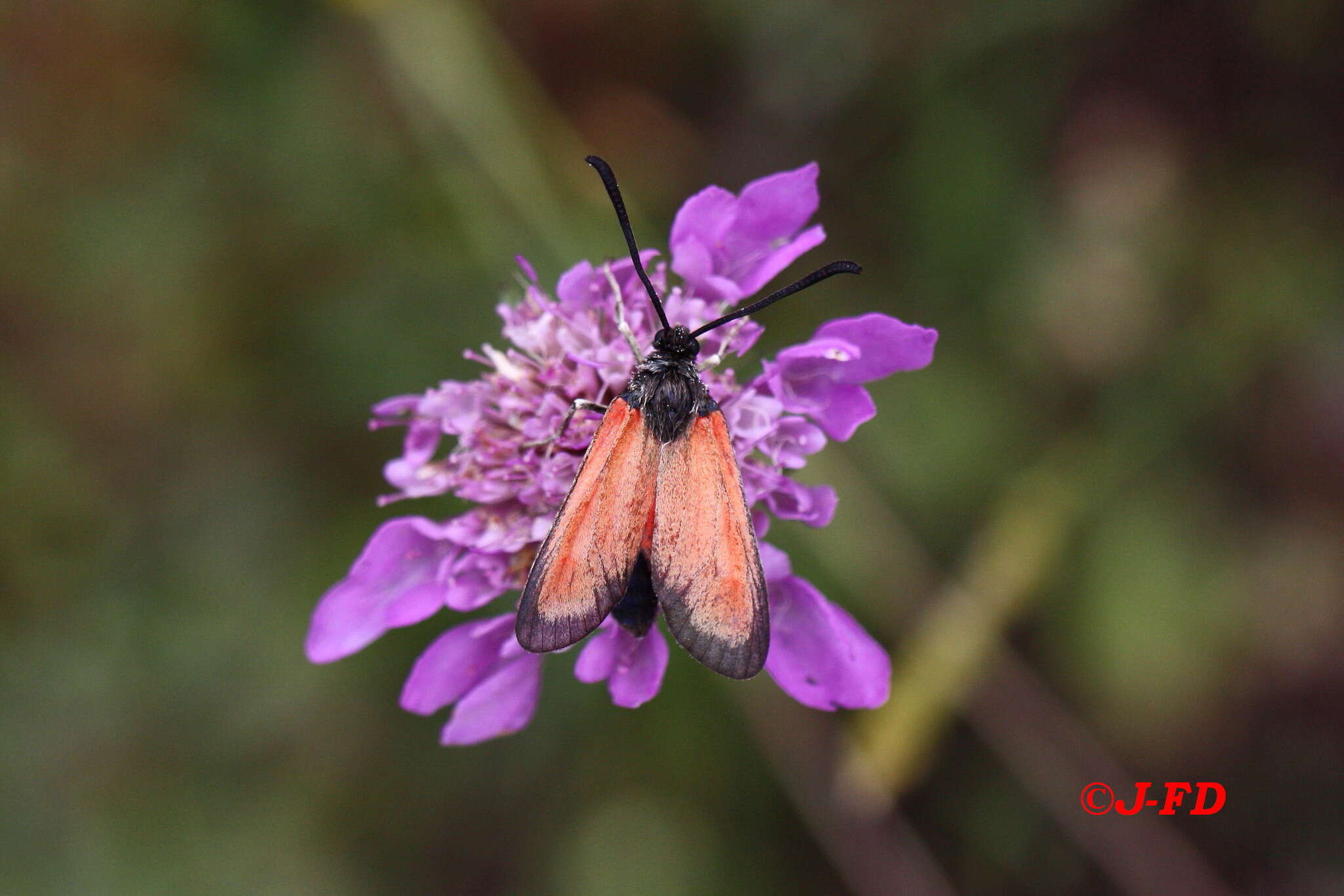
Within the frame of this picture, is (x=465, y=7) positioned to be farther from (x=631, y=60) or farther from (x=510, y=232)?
(x=510, y=232)

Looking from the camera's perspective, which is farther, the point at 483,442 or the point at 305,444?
the point at 305,444

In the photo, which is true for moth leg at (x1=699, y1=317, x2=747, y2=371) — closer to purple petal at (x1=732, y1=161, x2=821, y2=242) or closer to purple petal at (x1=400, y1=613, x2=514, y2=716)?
purple petal at (x1=732, y1=161, x2=821, y2=242)

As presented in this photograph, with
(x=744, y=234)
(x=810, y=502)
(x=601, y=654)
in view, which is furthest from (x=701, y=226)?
(x=601, y=654)

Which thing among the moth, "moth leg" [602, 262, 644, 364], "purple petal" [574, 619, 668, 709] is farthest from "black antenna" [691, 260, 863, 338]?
"purple petal" [574, 619, 668, 709]

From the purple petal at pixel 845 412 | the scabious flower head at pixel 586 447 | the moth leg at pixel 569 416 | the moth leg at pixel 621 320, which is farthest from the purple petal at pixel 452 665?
the purple petal at pixel 845 412

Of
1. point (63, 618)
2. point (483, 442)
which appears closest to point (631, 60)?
point (483, 442)
